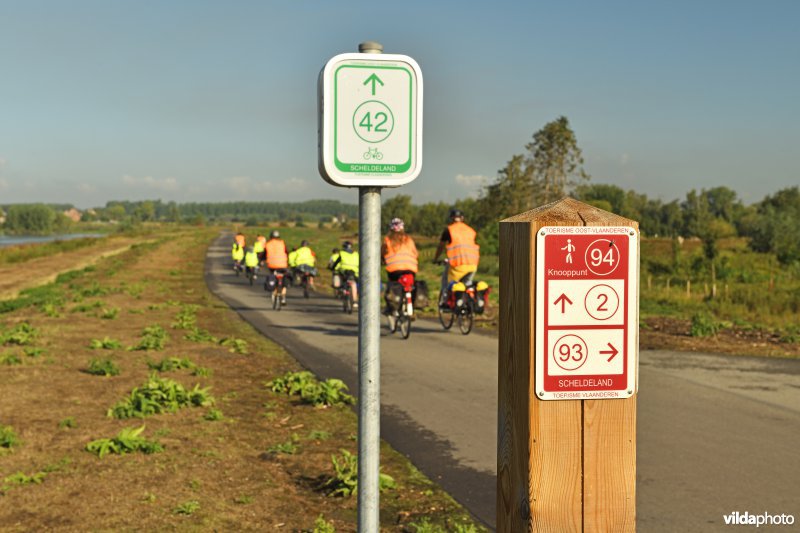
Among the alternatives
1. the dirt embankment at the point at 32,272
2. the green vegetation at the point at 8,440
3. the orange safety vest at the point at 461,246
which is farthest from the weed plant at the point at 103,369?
the dirt embankment at the point at 32,272

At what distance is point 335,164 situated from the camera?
8.32 ft

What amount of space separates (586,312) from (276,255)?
1801 cm

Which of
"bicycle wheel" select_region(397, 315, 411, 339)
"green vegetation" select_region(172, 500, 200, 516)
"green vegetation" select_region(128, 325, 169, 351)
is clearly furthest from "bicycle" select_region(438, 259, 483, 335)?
"green vegetation" select_region(172, 500, 200, 516)

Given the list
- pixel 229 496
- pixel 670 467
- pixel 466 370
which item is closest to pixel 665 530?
pixel 670 467

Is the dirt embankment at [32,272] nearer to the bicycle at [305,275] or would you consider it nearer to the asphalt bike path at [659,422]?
the bicycle at [305,275]

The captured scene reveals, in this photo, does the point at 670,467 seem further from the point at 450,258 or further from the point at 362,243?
the point at 450,258

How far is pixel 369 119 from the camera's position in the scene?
2547mm

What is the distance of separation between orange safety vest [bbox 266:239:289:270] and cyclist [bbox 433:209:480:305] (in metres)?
6.76

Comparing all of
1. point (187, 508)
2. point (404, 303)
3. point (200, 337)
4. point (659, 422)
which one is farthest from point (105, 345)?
point (659, 422)

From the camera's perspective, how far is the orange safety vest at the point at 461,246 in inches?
528

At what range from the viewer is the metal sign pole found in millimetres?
2604

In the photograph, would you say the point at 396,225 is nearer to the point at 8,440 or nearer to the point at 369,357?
the point at 8,440

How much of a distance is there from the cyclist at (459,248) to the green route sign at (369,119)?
10686mm

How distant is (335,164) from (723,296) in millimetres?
20919
